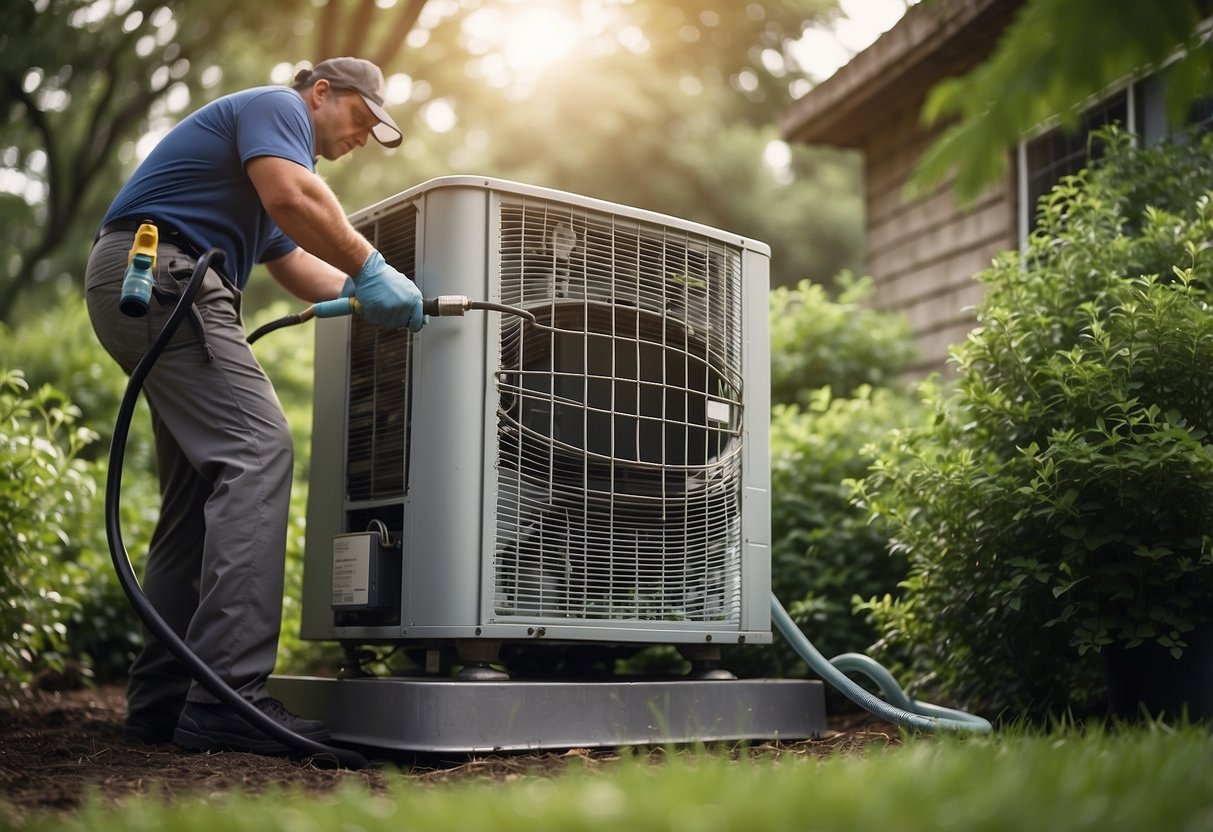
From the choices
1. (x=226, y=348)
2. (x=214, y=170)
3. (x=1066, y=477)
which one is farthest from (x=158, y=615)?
(x=1066, y=477)

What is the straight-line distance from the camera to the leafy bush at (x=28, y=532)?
3068mm

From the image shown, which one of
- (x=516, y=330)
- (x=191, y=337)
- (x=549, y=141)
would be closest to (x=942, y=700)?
(x=516, y=330)

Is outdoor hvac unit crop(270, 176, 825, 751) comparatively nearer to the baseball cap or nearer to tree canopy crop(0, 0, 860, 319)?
the baseball cap

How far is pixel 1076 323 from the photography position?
298 centimetres

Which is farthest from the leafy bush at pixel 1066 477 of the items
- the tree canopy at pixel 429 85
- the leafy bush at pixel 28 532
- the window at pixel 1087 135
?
the tree canopy at pixel 429 85

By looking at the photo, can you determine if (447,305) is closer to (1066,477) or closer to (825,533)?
(1066,477)

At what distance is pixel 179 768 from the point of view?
6.72ft

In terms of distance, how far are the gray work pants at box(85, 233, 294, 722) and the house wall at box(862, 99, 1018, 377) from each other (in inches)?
133

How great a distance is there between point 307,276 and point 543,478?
0.95 meters

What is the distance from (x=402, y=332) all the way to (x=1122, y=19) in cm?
167

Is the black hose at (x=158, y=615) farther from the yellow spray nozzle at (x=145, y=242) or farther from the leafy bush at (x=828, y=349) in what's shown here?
the leafy bush at (x=828, y=349)

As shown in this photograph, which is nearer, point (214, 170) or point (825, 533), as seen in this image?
point (214, 170)

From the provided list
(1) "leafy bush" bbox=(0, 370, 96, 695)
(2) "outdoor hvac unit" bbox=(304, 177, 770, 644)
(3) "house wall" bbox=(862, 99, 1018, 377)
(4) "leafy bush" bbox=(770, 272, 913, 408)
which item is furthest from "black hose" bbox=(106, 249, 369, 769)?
(3) "house wall" bbox=(862, 99, 1018, 377)

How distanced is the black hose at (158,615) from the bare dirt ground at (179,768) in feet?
0.18
